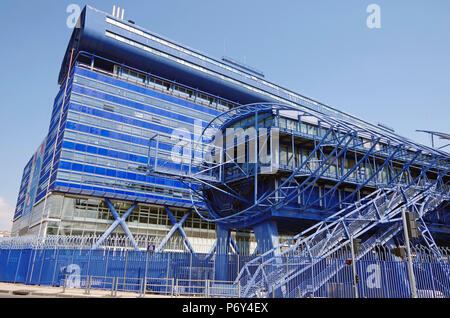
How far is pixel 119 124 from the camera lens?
198ft

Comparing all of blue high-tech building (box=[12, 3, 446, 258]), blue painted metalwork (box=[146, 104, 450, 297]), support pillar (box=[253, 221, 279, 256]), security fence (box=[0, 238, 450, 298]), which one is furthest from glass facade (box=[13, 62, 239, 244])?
support pillar (box=[253, 221, 279, 256])

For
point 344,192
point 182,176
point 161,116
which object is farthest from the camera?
point 161,116

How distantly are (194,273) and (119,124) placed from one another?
40.2 meters

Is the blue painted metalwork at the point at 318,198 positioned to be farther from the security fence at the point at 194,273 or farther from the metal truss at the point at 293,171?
the security fence at the point at 194,273

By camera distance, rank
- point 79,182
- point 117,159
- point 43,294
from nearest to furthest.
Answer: point 43,294
point 79,182
point 117,159

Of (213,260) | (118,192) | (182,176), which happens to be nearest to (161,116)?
(118,192)

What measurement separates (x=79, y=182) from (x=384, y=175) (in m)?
43.0

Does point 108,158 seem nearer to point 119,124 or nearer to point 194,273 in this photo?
point 119,124

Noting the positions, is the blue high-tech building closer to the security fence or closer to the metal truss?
the metal truss

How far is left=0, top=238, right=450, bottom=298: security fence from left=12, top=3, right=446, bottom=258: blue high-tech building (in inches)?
773

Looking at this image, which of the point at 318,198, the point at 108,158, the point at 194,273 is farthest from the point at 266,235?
the point at 108,158

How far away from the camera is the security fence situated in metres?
19.8

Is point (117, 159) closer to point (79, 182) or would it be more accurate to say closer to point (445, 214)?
point (79, 182)
